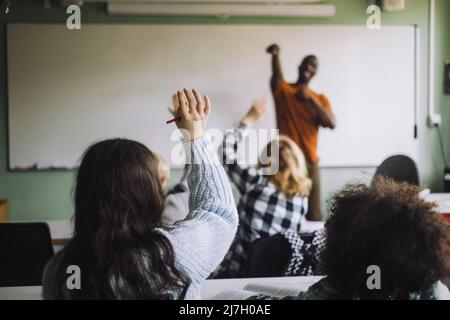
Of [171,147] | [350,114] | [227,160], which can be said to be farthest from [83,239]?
[350,114]

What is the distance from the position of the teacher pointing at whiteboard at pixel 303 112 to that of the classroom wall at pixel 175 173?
19 cm

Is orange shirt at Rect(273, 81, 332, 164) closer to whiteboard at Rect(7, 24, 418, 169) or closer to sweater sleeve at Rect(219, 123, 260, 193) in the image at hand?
whiteboard at Rect(7, 24, 418, 169)

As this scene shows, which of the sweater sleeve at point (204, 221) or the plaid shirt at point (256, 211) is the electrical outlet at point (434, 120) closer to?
the plaid shirt at point (256, 211)

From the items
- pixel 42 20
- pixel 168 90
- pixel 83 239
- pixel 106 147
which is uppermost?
pixel 42 20

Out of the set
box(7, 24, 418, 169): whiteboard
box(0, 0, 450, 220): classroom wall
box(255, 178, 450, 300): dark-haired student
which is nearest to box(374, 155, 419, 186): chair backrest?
box(0, 0, 450, 220): classroom wall

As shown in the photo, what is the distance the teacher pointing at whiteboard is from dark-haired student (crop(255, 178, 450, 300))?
11.6ft

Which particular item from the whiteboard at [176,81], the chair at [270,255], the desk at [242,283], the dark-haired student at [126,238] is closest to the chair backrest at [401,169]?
the whiteboard at [176,81]

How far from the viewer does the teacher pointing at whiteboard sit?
4.68 m

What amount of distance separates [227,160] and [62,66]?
236 cm

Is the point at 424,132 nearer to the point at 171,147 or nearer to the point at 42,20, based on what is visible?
the point at 171,147

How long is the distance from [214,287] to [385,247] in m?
0.77

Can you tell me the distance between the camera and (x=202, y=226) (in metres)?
1.14

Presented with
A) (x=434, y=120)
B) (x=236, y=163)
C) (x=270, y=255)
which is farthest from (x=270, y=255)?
(x=434, y=120)

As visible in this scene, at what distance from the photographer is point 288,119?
4695 millimetres
